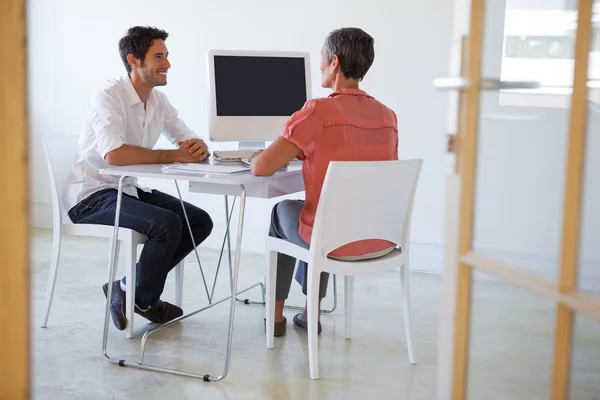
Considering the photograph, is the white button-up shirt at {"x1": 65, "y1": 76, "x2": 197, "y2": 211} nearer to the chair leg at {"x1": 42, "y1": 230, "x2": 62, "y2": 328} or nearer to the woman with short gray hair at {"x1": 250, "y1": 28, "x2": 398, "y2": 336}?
the chair leg at {"x1": 42, "y1": 230, "x2": 62, "y2": 328}

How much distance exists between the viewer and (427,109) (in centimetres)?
436

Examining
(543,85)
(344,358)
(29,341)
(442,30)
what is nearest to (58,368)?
(344,358)

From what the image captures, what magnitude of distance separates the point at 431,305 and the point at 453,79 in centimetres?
239

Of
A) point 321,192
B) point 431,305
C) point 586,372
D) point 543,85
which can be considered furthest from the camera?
point 431,305

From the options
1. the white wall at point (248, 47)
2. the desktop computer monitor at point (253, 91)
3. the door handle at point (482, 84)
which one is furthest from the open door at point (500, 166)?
the desktop computer monitor at point (253, 91)

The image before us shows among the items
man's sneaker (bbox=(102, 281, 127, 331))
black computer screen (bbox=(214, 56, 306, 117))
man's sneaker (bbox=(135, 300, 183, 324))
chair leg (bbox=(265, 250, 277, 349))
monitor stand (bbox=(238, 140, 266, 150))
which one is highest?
black computer screen (bbox=(214, 56, 306, 117))

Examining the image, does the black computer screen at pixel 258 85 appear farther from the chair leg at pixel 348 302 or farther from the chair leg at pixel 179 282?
the chair leg at pixel 348 302

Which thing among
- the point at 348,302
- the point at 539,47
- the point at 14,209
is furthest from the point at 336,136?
the point at 14,209

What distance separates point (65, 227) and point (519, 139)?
2.09 meters

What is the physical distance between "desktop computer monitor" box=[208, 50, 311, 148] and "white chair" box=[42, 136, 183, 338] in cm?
55

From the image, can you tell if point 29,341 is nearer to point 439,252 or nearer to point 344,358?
point 344,358

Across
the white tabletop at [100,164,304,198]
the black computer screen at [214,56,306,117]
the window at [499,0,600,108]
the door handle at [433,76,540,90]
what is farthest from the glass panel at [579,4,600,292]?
the black computer screen at [214,56,306,117]

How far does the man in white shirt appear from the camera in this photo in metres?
A: 2.99

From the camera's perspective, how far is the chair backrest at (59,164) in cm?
308
